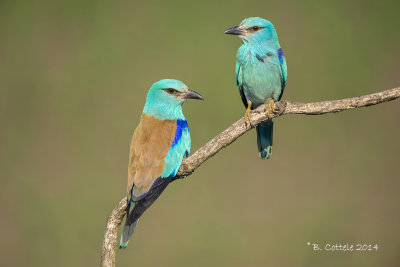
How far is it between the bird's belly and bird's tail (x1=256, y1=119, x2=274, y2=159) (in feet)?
0.52

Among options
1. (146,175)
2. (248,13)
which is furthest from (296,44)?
(146,175)

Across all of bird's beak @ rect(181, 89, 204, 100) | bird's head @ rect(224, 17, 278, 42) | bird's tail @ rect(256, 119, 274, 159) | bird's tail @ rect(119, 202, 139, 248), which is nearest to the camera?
bird's tail @ rect(119, 202, 139, 248)

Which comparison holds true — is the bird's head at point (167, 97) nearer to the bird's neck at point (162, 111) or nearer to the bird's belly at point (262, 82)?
the bird's neck at point (162, 111)

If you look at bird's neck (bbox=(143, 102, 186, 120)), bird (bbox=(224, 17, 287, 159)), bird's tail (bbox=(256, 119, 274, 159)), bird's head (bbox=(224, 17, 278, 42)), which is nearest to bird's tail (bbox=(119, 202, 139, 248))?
bird's neck (bbox=(143, 102, 186, 120))

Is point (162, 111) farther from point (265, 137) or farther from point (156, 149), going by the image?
point (265, 137)

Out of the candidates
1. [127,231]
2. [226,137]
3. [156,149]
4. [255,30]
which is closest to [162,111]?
[156,149]

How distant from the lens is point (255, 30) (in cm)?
271

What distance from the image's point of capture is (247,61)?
2789 millimetres

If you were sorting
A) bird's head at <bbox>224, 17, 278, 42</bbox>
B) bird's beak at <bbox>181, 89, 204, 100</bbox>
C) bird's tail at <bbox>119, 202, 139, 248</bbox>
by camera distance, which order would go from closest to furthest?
bird's tail at <bbox>119, 202, 139, 248</bbox>, bird's beak at <bbox>181, 89, 204, 100</bbox>, bird's head at <bbox>224, 17, 278, 42</bbox>

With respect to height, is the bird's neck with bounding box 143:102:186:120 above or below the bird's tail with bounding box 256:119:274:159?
above

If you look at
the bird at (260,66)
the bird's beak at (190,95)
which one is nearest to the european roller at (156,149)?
the bird's beak at (190,95)

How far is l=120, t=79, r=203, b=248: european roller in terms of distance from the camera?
202 centimetres

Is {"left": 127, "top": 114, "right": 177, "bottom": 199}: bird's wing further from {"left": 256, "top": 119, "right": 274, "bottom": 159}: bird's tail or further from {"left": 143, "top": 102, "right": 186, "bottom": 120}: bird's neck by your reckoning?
{"left": 256, "top": 119, "right": 274, "bottom": 159}: bird's tail

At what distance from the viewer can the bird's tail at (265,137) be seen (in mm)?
2893
